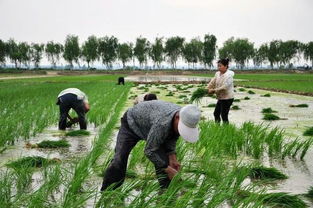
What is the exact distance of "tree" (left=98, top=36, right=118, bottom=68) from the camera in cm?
8556

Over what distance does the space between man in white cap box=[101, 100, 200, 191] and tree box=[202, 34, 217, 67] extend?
81.7 metres

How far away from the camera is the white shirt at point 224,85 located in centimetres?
663

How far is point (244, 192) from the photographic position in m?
3.31

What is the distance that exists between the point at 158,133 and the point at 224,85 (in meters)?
3.92

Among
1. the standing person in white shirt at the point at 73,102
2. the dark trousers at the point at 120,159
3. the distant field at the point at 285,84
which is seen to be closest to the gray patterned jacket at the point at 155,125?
the dark trousers at the point at 120,159

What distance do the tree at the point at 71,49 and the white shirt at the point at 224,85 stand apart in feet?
264

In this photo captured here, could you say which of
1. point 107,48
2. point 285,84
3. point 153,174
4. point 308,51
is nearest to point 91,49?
point 107,48

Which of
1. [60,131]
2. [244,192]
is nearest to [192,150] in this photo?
[244,192]

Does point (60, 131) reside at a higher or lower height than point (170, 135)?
lower

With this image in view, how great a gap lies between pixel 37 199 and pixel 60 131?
5280 millimetres

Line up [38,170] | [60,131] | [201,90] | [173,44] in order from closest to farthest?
[38,170], [201,90], [60,131], [173,44]

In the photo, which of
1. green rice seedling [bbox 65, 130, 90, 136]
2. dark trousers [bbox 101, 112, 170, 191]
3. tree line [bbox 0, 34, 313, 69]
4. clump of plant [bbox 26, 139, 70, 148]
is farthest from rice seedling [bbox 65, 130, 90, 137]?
tree line [bbox 0, 34, 313, 69]

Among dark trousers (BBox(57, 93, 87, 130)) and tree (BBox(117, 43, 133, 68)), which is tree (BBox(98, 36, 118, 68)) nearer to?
tree (BBox(117, 43, 133, 68))

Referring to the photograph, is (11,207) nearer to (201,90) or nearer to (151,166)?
(151,166)
